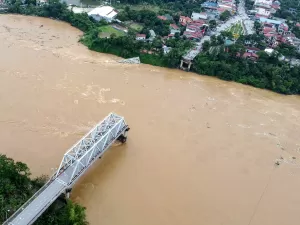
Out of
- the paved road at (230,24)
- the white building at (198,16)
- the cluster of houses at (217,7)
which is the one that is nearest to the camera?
the paved road at (230,24)

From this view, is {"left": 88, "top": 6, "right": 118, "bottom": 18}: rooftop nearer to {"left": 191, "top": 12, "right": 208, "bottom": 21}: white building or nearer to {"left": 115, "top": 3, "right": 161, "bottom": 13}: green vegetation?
{"left": 115, "top": 3, "right": 161, "bottom": 13}: green vegetation

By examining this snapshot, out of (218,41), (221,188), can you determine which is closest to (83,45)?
(218,41)

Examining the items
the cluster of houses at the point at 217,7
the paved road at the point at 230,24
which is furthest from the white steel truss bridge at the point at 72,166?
the cluster of houses at the point at 217,7

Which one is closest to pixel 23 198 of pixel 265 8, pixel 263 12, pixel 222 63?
pixel 222 63

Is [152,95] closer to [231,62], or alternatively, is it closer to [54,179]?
[231,62]

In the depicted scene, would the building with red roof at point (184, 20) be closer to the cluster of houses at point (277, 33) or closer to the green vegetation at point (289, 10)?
the cluster of houses at point (277, 33)

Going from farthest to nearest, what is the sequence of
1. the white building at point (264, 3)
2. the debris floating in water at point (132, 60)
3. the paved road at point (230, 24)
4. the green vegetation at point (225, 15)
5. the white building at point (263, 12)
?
the white building at point (264, 3), the white building at point (263, 12), the green vegetation at point (225, 15), the paved road at point (230, 24), the debris floating in water at point (132, 60)

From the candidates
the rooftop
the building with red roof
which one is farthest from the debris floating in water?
the building with red roof
